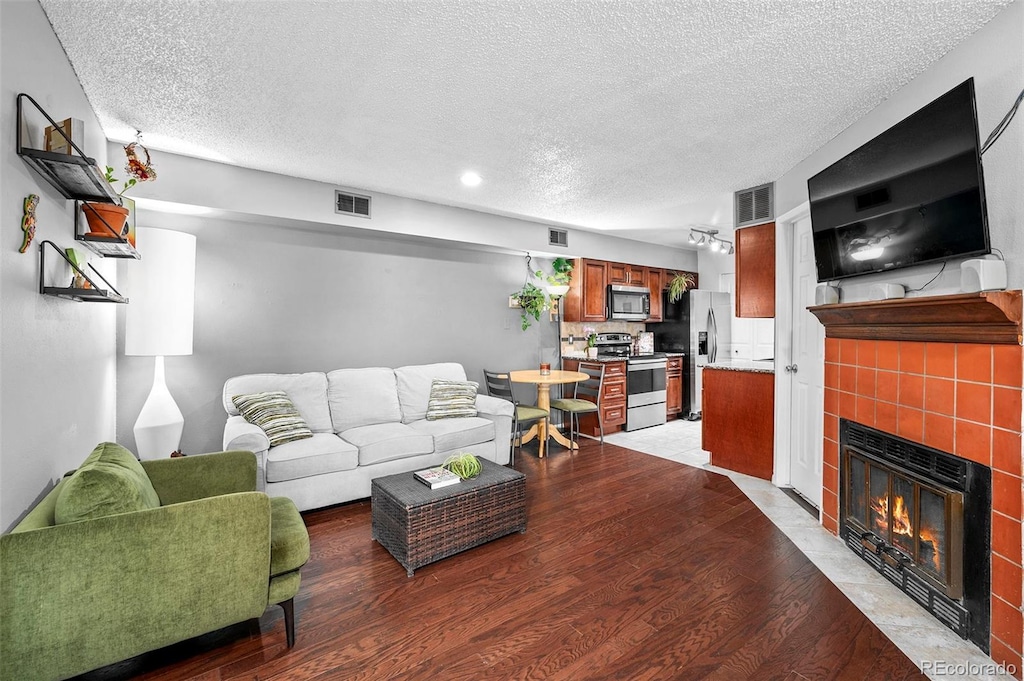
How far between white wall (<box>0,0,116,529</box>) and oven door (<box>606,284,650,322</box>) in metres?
5.27

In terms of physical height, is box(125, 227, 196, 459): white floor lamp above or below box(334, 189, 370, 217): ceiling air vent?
below

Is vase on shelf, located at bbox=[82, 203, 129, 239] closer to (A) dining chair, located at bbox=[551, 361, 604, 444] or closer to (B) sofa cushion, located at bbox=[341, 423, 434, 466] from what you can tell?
(B) sofa cushion, located at bbox=[341, 423, 434, 466]

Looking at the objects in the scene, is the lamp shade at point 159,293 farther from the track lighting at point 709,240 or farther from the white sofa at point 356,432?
the track lighting at point 709,240

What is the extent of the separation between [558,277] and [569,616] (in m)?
4.18

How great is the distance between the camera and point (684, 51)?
208 centimetres

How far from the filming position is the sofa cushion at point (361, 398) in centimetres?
398

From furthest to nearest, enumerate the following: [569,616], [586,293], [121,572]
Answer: [586,293] < [569,616] < [121,572]

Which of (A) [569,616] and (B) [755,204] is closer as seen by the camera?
(A) [569,616]

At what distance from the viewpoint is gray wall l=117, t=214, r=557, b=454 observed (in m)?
3.69

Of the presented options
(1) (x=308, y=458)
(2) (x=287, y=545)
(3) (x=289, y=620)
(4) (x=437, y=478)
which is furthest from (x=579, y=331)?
(3) (x=289, y=620)

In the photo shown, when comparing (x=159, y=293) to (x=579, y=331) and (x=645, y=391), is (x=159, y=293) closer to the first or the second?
(x=579, y=331)

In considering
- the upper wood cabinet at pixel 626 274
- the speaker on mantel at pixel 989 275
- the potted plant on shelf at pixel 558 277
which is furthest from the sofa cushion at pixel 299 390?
the speaker on mantel at pixel 989 275

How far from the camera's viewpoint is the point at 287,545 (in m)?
1.97

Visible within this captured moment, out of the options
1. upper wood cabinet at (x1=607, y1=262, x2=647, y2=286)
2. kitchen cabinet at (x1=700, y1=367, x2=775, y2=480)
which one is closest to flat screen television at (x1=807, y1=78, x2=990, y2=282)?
kitchen cabinet at (x1=700, y1=367, x2=775, y2=480)
